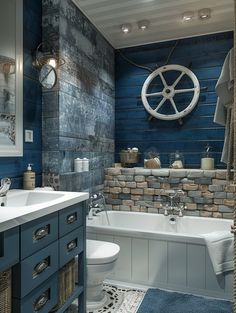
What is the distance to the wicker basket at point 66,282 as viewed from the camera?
150 centimetres

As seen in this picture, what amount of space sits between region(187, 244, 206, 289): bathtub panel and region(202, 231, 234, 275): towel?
0.10 m

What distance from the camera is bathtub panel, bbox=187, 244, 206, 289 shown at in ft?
6.98

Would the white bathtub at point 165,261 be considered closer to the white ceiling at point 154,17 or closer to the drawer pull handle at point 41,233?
the drawer pull handle at point 41,233

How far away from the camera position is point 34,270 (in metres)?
1.24

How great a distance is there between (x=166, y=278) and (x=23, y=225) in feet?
5.09

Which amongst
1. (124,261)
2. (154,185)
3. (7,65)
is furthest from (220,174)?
(7,65)

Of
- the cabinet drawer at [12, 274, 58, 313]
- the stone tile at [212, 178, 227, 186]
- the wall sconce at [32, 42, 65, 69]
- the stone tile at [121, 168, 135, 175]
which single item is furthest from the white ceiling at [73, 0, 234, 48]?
the cabinet drawer at [12, 274, 58, 313]

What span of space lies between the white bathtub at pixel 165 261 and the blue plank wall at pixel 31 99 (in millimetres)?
873

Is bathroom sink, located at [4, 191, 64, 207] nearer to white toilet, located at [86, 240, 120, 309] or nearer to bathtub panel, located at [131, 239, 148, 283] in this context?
white toilet, located at [86, 240, 120, 309]

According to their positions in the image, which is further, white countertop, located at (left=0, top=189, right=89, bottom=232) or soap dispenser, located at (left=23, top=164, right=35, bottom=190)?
soap dispenser, located at (left=23, top=164, right=35, bottom=190)

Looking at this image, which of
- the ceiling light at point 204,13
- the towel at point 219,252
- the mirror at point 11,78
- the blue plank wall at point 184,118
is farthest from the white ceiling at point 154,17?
the towel at point 219,252

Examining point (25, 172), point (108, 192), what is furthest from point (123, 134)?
point (25, 172)

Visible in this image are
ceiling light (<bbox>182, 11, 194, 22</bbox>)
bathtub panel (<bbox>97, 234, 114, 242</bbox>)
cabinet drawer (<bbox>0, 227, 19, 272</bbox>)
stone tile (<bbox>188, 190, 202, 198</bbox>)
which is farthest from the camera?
stone tile (<bbox>188, 190, 202, 198</bbox>)

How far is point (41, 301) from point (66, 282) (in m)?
0.26
